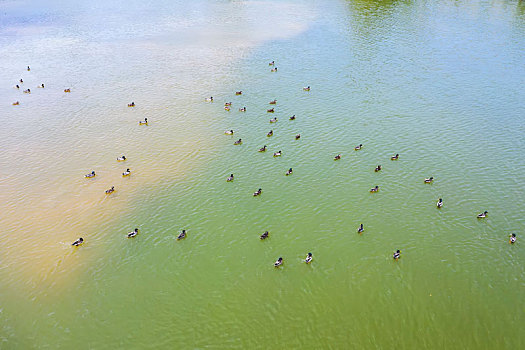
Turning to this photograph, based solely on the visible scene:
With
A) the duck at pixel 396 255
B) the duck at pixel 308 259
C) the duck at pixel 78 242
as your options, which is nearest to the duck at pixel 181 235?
the duck at pixel 78 242

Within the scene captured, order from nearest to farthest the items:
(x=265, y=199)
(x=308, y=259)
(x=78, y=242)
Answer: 1. (x=308, y=259)
2. (x=78, y=242)
3. (x=265, y=199)

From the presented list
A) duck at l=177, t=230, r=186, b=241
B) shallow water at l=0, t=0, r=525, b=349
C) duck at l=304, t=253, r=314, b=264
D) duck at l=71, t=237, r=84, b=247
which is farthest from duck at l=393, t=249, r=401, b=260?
duck at l=71, t=237, r=84, b=247

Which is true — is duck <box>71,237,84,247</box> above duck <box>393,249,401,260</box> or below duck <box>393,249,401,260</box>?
above

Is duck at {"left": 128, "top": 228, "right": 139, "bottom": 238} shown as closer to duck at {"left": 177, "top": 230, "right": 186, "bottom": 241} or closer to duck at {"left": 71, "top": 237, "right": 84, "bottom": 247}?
duck at {"left": 177, "top": 230, "right": 186, "bottom": 241}

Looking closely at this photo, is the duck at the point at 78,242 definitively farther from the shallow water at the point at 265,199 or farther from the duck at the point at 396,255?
the duck at the point at 396,255

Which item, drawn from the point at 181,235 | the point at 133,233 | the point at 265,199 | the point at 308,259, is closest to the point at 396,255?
the point at 308,259

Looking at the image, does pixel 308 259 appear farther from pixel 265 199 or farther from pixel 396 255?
pixel 265 199

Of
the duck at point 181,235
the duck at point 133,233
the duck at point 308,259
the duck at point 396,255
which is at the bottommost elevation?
the duck at point 396,255

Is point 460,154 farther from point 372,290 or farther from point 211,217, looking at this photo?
point 211,217

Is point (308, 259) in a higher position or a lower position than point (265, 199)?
lower
